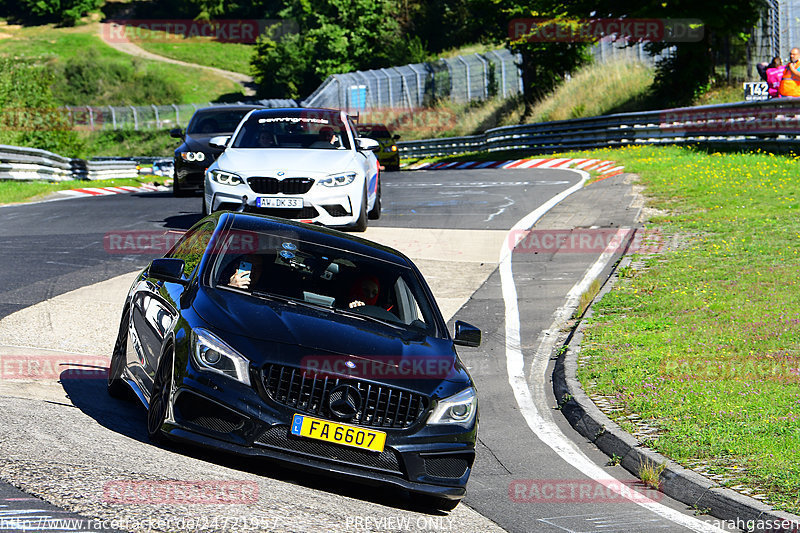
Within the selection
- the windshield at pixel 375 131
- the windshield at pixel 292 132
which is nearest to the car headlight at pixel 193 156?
the windshield at pixel 292 132

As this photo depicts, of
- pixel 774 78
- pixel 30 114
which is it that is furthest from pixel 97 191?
pixel 30 114

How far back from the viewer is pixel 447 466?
20.6ft

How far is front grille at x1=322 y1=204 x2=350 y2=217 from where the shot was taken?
14406mm

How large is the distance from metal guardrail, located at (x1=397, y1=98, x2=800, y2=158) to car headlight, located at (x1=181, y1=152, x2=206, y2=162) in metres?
13.8

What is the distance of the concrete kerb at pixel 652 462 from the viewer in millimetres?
6383

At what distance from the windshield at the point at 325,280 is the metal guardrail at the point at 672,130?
1979 cm

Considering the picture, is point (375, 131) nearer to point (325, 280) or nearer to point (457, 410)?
point (325, 280)

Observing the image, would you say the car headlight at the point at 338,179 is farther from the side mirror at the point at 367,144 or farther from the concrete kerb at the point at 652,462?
the concrete kerb at the point at 652,462

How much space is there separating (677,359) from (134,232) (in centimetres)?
984

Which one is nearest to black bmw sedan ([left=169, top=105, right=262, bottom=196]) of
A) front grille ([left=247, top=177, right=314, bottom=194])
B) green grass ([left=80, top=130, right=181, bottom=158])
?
front grille ([left=247, top=177, right=314, bottom=194])

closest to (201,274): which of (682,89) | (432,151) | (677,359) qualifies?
(677,359)

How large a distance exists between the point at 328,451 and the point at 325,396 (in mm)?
316

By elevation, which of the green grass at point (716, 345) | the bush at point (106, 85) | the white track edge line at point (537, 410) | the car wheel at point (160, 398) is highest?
the bush at point (106, 85)

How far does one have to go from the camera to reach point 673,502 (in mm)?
7004
